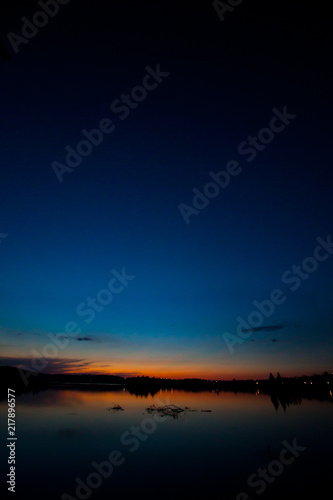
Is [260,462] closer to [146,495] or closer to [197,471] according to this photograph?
[197,471]

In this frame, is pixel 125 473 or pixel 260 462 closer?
pixel 125 473

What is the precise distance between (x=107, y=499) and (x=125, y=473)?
427cm

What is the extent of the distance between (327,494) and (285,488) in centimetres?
212

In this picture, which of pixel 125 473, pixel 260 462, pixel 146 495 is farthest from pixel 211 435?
pixel 146 495

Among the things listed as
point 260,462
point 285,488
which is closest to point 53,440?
point 260,462

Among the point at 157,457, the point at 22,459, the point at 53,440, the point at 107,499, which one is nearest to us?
the point at 107,499

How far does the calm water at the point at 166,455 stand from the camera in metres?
17.0

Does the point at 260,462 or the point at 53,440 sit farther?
the point at 53,440

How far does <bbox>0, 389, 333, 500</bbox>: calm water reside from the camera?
17.0 meters

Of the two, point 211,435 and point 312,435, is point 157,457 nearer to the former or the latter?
point 211,435

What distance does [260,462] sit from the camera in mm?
22484

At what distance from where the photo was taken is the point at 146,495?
53.2 feet

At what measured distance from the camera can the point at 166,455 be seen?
23.9m

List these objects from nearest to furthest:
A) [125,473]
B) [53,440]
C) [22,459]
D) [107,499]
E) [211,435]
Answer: [107,499] → [125,473] → [22,459] → [53,440] → [211,435]
